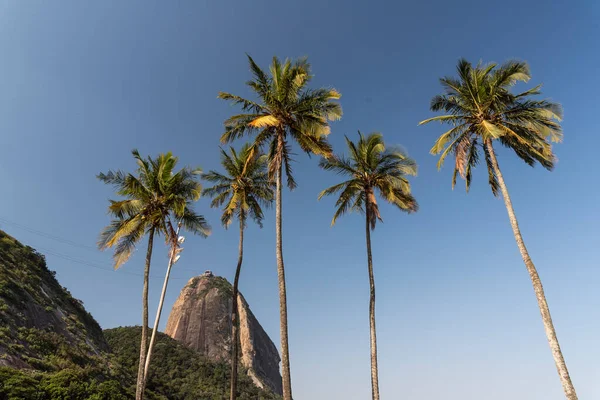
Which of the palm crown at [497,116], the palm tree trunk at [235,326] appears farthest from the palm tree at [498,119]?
the palm tree trunk at [235,326]

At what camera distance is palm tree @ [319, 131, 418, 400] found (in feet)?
73.4

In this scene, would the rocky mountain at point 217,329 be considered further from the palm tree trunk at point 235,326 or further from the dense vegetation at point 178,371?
the palm tree trunk at point 235,326

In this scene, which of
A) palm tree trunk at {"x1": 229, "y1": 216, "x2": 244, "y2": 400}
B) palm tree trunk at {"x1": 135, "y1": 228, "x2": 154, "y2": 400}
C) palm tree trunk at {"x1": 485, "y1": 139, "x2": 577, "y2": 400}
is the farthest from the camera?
palm tree trunk at {"x1": 229, "y1": 216, "x2": 244, "y2": 400}

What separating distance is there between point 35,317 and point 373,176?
33.6m

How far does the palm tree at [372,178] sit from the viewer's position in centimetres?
2238

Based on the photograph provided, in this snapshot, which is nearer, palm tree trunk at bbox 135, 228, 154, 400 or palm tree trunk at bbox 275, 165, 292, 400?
palm tree trunk at bbox 275, 165, 292, 400

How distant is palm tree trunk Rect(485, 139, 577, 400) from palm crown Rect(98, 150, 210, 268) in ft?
54.4

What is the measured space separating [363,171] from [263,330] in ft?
393

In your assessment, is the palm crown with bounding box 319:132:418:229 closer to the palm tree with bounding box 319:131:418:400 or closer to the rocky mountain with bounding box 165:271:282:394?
the palm tree with bounding box 319:131:418:400

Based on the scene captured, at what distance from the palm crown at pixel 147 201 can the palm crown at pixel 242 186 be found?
14.1 ft

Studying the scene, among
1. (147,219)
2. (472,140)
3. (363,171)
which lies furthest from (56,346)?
(472,140)

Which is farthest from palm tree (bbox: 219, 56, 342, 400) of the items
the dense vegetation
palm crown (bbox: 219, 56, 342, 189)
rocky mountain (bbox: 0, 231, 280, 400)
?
the dense vegetation

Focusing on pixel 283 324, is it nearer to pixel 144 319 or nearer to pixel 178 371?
pixel 144 319

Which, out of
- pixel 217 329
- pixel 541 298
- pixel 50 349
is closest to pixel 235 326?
pixel 541 298
